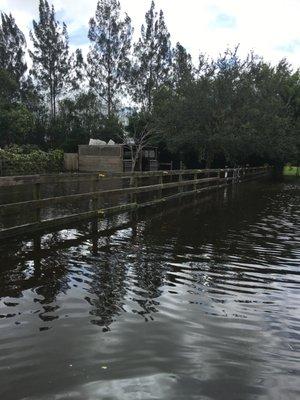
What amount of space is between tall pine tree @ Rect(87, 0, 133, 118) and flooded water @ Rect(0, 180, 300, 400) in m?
47.5

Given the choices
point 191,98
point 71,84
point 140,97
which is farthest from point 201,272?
point 71,84

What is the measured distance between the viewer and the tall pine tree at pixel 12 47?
185 ft

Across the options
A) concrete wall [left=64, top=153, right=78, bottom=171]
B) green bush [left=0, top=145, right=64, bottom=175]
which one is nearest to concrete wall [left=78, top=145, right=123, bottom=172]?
concrete wall [left=64, top=153, right=78, bottom=171]

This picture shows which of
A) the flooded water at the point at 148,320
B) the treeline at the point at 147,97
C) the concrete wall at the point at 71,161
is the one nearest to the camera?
the flooded water at the point at 148,320

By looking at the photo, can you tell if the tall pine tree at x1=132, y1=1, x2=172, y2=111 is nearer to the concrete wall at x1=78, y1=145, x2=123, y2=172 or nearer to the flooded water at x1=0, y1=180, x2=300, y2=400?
the concrete wall at x1=78, y1=145, x2=123, y2=172

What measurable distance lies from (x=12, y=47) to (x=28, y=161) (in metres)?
30.1

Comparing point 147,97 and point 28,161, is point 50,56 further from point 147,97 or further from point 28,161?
point 28,161

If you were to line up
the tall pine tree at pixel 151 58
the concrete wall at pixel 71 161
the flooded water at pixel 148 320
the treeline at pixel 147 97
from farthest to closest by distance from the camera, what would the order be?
the tall pine tree at pixel 151 58
the concrete wall at pixel 71 161
the treeline at pixel 147 97
the flooded water at pixel 148 320

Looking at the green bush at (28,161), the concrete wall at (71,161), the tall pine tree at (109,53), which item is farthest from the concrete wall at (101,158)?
the tall pine tree at (109,53)

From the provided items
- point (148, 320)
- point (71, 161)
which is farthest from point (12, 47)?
point (148, 320)

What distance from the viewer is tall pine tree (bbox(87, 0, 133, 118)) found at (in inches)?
2124

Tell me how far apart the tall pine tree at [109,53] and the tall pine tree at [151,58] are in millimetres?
1435

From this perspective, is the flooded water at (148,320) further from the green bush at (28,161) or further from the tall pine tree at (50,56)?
the tall pine tree at (50,56)

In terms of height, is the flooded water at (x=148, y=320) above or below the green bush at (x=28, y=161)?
below
